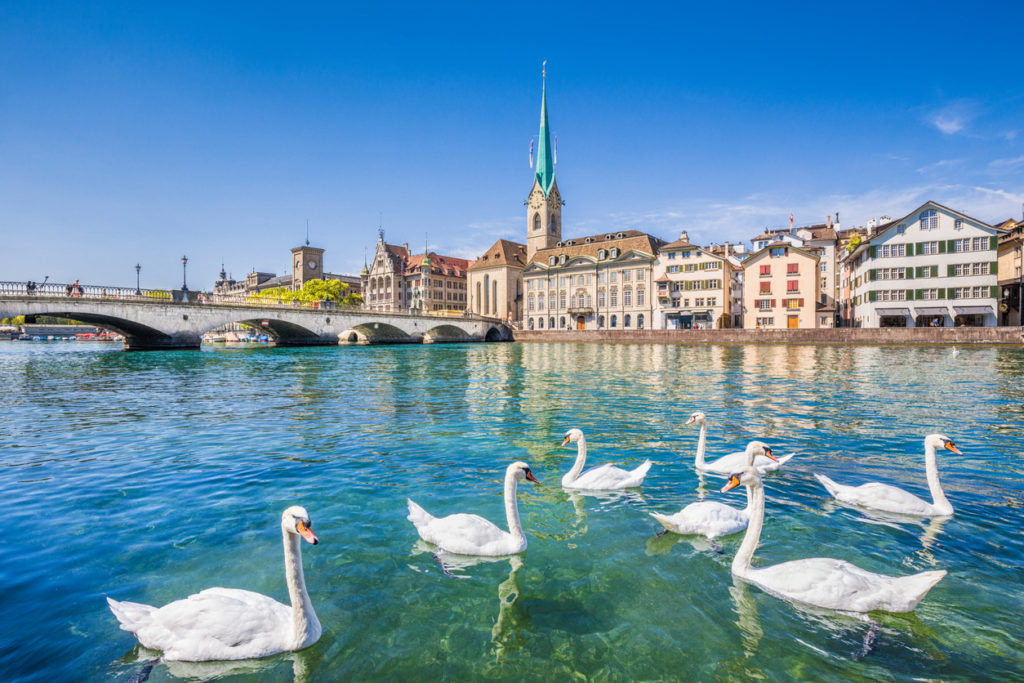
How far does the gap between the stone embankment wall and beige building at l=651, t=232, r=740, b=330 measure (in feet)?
26.1

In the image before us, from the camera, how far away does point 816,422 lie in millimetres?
13359

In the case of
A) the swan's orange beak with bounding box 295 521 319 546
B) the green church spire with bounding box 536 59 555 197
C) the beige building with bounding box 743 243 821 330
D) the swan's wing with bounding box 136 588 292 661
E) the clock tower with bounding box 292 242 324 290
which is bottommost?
the swan's wing with bounding box 136 588 292 661

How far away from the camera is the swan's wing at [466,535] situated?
18.9 feet

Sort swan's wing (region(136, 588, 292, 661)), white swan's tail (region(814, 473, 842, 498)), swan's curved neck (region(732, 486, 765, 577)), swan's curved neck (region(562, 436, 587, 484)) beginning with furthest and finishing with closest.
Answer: swan's curved neck (region(562, 436, 587, 484))
white swan's tail (region(814, 473, 842, 498))
swan's curved neck (region(732, 486, 765, 577))
swan's wing (region(136, 588, 292, 661))

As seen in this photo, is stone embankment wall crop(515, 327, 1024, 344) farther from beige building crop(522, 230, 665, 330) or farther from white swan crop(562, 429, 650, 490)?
white swan crop(562, 429, 650, 490)

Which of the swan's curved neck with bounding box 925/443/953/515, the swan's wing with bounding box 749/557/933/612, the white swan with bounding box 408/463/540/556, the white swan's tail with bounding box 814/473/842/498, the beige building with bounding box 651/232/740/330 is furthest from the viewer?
the beige building with bounding box 651/232/740/330

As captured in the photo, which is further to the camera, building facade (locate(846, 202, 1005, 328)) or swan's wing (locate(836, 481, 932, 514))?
building facade (locate(846, 202, 1005, 328))

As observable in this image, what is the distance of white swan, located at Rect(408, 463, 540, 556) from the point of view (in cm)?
577

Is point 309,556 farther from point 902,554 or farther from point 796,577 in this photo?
point 902,554

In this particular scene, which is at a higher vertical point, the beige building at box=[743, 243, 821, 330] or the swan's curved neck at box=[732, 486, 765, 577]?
the beige building at box=[743, 243, 821, 330]

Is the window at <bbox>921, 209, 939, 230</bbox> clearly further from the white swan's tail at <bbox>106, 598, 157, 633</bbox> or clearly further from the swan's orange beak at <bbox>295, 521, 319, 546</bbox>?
the white swan's tail at <bbox>106, 598, 157, 633</bbox>

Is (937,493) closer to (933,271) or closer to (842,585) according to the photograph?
(842,585)

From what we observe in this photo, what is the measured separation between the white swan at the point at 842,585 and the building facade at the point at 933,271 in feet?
217

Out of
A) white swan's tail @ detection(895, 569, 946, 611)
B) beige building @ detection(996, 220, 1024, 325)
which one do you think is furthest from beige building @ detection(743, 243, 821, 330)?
white swan's tail @ detection(895, 569, 946, 611)
